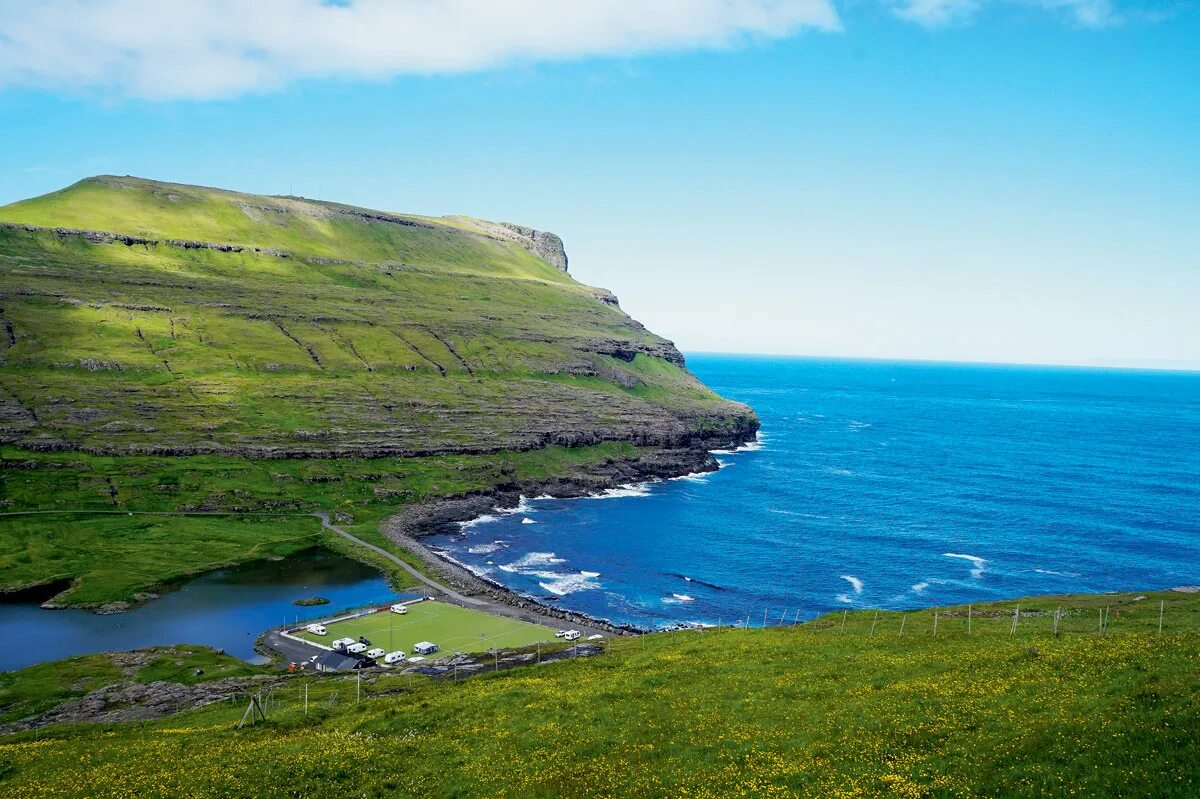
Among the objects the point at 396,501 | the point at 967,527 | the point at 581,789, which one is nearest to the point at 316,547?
the point at 396,501

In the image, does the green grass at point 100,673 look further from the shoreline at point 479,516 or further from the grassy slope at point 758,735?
the shoreline at point 479,516

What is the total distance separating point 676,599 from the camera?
11825 centimetres

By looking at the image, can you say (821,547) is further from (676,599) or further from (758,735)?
(758,735)

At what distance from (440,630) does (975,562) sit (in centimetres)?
9738

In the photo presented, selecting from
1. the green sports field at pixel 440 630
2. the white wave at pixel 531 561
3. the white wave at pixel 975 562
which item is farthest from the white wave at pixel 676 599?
the white wave at pixel 975 562

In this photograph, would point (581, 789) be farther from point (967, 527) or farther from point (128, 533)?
point (967, 527)

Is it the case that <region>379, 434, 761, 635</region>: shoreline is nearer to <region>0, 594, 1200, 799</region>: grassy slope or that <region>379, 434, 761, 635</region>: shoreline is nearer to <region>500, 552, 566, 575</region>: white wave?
<region>500, 552, 566, 575</region>: white wave

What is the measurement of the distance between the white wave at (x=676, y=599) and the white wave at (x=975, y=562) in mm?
50958

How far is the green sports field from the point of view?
9544 centimetres

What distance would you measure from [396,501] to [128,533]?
2069 inches

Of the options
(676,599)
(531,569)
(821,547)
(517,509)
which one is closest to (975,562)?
(821,547)

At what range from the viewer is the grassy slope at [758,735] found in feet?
94.2

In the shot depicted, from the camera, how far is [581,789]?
33.7 metres

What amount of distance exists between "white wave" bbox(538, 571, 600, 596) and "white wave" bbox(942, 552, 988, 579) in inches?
2612
